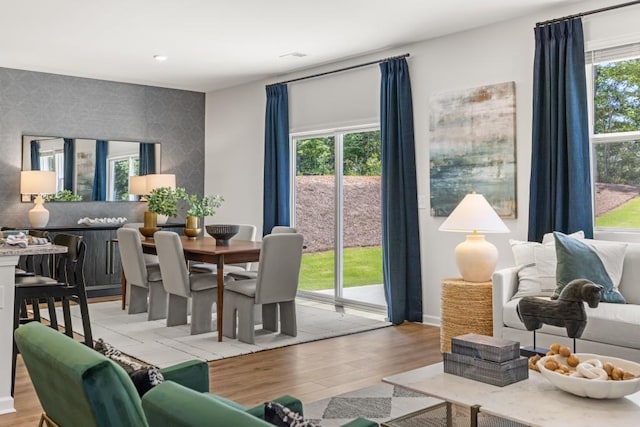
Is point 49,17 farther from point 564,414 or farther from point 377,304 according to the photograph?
point 564,414

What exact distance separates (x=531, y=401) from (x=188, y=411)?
4.97 feet

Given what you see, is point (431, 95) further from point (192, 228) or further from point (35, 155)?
point (35, 155)

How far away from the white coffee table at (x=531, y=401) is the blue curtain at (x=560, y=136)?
2.23 m

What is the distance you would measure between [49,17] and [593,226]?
182 inches

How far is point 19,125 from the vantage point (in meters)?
6.92

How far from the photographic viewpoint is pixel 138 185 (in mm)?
7621

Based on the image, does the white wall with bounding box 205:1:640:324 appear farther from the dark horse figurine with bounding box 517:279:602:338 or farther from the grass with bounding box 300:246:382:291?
the dark horse figurine with bounding box 517:279:602:338

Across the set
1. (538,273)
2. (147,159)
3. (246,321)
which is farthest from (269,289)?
(147,159)

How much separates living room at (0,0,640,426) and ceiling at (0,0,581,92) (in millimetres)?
180

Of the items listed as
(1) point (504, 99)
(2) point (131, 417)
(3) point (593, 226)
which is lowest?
(2) point (131, 417)

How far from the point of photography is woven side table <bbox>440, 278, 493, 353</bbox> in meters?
4.32

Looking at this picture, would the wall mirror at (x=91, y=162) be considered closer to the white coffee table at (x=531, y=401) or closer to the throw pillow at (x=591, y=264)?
the throw pillow at (x=591, y=264)

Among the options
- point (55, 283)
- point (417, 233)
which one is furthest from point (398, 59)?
point (55, 283)

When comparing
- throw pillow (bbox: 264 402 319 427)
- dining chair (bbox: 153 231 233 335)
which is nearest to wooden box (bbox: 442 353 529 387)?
throw pillow (bbox: 264 402 319 427)
